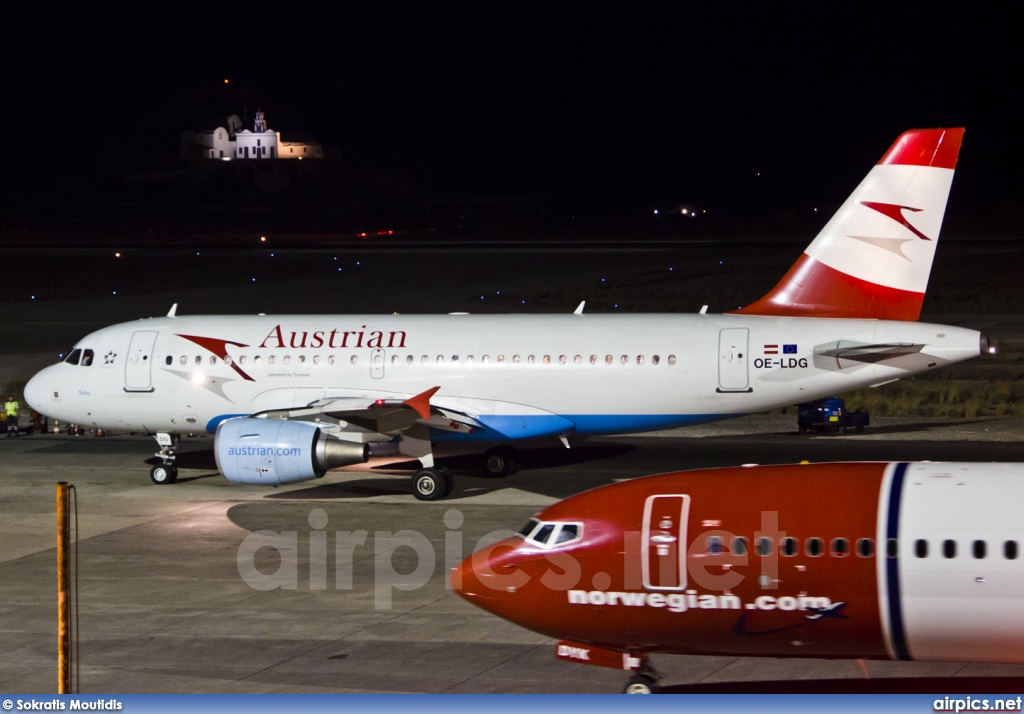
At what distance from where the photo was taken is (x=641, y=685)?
1316cm

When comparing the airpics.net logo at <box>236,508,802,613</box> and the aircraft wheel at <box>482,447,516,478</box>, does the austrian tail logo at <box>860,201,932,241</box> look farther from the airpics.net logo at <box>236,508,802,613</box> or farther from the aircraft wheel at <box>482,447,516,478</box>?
the airpics.net logo at <box>236,508,802,613</box>

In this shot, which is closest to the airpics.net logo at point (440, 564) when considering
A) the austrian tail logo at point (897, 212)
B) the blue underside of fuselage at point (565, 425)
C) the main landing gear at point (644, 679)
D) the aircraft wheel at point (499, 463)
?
the main landing gear at point (644, 679)

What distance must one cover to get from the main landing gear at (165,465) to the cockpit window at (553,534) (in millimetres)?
16832

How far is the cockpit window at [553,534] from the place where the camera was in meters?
13.4

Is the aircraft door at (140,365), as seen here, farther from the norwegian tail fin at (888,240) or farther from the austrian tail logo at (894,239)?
the austrian tail logo at (894,239)

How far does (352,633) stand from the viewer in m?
17.5

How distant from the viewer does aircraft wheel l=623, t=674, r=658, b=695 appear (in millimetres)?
13117

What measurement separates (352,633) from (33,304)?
54218mm

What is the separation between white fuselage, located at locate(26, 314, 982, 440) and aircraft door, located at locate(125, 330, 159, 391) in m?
0.03

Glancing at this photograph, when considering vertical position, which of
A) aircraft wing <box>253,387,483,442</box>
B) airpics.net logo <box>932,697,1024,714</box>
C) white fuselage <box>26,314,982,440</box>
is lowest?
airpics.net logo <box>932,697,1024,714</box>

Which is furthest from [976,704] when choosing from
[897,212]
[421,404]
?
[897,212]

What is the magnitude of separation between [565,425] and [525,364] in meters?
1.55

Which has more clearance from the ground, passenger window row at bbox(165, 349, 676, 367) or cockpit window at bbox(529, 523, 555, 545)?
passenger window row at bbox(165, 349, 676, 367)

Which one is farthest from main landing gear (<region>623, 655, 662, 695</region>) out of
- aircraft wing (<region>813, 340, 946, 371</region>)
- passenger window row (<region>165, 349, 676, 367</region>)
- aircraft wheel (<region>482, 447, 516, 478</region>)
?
aircraft wheel (<region>482, 447, 516, 478</region>)
